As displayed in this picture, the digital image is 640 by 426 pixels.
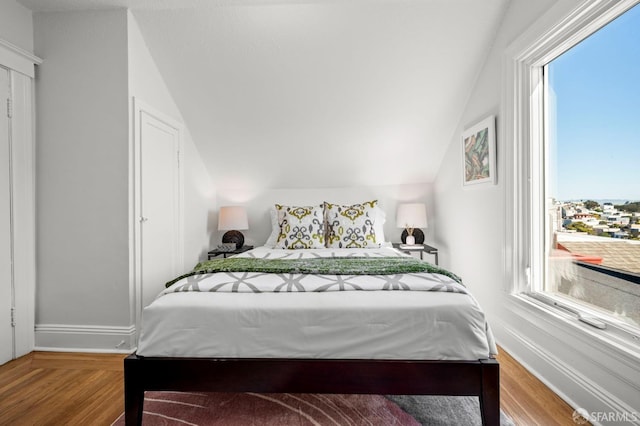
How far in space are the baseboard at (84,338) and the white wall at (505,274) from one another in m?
2.73

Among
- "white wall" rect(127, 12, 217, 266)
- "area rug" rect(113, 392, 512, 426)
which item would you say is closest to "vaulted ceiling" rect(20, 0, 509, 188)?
"white wall" rect(127, 12, 217, 266)

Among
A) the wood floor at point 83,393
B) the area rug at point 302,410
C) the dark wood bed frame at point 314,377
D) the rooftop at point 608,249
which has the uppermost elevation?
the rooftop at point 608,249

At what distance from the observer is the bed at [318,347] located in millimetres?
1405

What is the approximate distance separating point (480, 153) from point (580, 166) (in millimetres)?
847

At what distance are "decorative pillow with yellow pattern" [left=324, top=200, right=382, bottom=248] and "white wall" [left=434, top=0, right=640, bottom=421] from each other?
2.78ft

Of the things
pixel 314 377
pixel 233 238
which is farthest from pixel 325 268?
pixel 233 238

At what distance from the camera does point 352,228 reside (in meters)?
3.14

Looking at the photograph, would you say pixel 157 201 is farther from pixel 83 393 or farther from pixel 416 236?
pixel 416 236

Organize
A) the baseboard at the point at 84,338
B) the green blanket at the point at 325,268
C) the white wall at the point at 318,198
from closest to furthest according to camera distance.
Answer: the green blanket at the point at 325,268, the baseboard at the point at 84,338, the white wall at the point at 318,198

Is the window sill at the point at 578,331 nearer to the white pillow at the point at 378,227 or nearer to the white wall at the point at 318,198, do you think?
the white pillow at the point at 378,227

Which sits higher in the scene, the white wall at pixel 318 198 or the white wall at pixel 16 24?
the white wall at pixel 16 24

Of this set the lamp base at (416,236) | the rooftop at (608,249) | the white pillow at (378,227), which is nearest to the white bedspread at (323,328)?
the rooftop at (608,249)

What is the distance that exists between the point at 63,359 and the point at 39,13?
2522 mm

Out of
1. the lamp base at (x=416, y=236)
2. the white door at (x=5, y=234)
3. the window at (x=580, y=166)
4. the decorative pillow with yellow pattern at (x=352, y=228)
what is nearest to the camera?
the window at (x=580, y=166)
